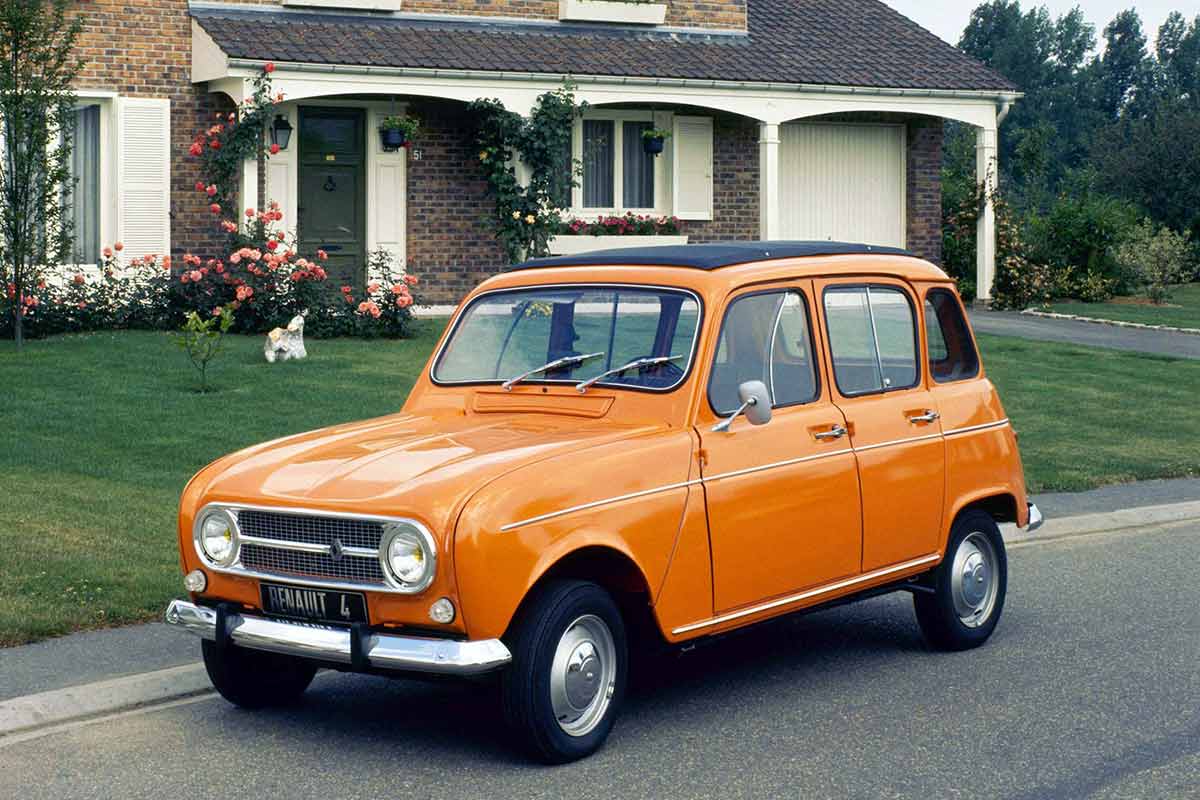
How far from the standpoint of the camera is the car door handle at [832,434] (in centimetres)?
726

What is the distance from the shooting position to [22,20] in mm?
17656

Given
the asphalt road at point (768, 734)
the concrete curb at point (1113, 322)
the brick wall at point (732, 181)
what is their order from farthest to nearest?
the brick wall at point (732, 181) → the concrete curb at point (1113, 322) → the asphalt road at point (768, 734)

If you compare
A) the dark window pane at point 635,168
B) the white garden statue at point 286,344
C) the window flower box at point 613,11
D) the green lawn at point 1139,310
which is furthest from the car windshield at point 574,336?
the green lawn at point 1139,310

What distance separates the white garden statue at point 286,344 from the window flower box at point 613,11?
9.09 metres

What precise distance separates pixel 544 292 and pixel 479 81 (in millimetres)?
15826

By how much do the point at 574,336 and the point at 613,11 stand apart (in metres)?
18.9

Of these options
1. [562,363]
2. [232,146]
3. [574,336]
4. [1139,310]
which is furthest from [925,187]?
[562,363]

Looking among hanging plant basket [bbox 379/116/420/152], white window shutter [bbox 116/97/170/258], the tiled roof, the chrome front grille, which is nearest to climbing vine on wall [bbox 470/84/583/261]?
the tiled roof

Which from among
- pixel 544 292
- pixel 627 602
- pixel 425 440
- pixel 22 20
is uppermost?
pixel 22 20

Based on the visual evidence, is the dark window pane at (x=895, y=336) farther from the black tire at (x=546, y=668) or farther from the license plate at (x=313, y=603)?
the license plate at (x=313, y=603)

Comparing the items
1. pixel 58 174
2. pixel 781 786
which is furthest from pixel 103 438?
pixel 781 786

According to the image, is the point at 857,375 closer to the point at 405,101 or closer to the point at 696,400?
the point at 696,400

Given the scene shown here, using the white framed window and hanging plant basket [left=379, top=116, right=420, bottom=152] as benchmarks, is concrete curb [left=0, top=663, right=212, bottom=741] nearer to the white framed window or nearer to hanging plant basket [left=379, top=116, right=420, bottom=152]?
hanging plant basket [left=379, top=116, right=420, bottom=152]

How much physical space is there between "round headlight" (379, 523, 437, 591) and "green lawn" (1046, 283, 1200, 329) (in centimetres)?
2147
